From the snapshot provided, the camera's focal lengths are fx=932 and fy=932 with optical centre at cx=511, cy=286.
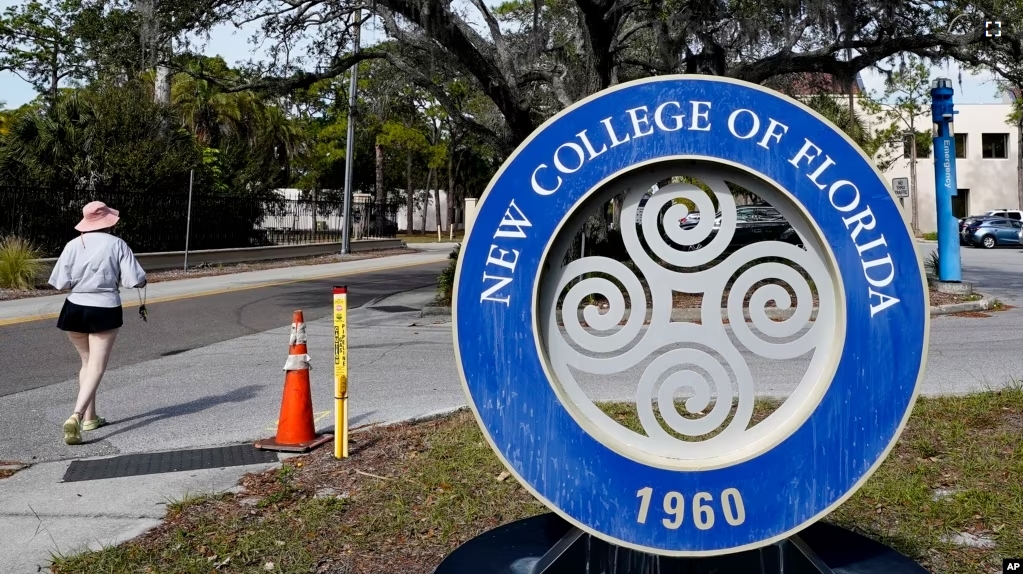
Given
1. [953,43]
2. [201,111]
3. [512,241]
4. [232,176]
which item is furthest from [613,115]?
[201,111]

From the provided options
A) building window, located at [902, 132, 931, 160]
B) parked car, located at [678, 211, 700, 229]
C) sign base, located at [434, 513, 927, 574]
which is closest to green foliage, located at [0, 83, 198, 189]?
parked car, located at [678, 211, 700, 229]

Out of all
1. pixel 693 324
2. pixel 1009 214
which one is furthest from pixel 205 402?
pixel 1009 214

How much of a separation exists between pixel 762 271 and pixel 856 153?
455mm

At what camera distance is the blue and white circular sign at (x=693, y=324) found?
9.27 ft

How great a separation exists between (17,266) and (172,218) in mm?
5960

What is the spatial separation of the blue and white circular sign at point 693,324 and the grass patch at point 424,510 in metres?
1.38

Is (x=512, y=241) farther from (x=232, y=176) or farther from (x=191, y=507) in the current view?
(x=232, y=176)

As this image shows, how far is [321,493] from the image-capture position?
200 inches

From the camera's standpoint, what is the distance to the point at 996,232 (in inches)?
1494

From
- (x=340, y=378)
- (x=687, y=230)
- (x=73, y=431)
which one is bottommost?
(x=73, y=431)

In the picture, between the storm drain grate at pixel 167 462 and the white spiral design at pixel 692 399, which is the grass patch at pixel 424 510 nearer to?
the storm drain grate at pixel 167 462

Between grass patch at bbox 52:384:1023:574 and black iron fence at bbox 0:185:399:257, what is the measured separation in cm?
1733

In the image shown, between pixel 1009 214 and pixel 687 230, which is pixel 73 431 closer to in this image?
pixel 687 230

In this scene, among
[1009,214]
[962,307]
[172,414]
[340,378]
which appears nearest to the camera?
[340,378]
